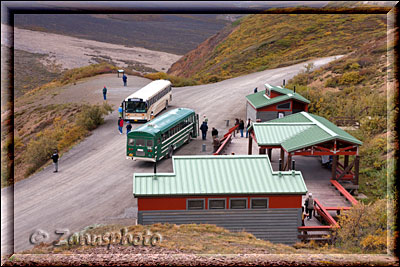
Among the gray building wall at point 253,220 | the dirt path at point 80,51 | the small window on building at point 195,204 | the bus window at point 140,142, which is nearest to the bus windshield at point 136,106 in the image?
the bus window at point 140,142

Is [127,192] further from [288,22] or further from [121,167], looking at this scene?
[288,22]

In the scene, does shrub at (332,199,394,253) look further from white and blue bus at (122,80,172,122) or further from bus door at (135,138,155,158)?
white and blue bus at (122,80,172,122)

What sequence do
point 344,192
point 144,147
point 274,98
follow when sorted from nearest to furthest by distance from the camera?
point 344,192
point 144,147
point 274,98

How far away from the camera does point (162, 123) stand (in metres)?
31.6

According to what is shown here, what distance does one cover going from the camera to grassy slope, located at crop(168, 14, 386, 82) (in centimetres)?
8225

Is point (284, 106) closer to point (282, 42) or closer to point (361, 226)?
point (361, 226)

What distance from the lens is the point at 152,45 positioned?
139m

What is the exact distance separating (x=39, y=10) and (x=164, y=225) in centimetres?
1215

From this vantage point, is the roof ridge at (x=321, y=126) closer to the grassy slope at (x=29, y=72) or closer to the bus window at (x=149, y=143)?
the bus window at (x=149, y=143)

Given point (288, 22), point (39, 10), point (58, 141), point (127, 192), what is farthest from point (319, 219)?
point (288, 22)

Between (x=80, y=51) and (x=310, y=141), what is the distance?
10277 cm

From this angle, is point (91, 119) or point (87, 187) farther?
point (91, 119)

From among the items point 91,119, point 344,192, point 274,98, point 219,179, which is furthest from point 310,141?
point 91,119

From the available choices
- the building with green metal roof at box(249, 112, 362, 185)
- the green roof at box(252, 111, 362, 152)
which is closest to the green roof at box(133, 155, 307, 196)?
the building with green metal roof at box(249, 112, 362, 185)
